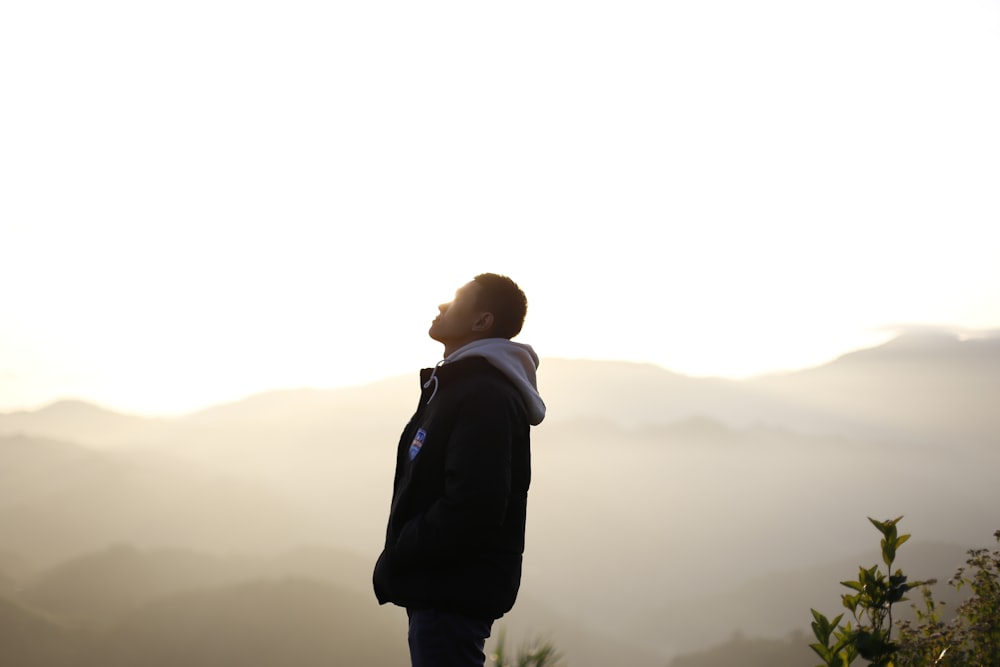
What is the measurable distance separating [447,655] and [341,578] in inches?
6233

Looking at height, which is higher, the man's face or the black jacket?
the man's face

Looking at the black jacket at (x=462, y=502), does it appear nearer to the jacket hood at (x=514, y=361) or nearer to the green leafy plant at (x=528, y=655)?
the jacket hood at (x=514, y=361)

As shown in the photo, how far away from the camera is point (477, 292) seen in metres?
3.74

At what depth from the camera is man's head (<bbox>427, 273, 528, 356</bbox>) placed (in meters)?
3.70

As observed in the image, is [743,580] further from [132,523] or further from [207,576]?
[132,523]

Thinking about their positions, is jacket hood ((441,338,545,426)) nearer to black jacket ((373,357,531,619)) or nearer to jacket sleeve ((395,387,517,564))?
black jacket ((373,357,531,619))

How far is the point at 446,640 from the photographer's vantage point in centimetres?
324

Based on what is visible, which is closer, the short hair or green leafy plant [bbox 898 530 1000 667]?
the short hair

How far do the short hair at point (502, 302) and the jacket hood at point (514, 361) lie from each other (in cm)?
7

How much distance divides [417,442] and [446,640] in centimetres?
72

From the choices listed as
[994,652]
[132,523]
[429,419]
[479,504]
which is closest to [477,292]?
[429,419]

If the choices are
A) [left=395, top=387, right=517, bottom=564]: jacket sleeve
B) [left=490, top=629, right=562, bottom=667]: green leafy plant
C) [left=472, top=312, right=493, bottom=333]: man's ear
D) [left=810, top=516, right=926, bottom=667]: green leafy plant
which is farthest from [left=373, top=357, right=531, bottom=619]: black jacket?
[left=810, top=516, right=926, bottom=667]: green leafy plant

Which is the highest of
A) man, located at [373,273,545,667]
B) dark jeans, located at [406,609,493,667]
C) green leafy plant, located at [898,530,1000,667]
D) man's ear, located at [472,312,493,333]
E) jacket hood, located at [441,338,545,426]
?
man's ear, located at [472,312,493,333]

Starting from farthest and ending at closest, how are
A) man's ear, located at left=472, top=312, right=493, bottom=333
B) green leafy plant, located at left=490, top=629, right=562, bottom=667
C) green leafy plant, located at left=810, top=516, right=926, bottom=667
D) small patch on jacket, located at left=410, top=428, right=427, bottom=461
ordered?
1. green leafy plant, located at left=810, top=516, right=926, bottom=667
2. green leafy plant, located at left=490, top=629, right=562, bottom=667
3. man's ear, located at left=472, top=312, right=493, bottom=333
4. small patch on jacket, located at left=410, top=428, right=427, bottom=461
